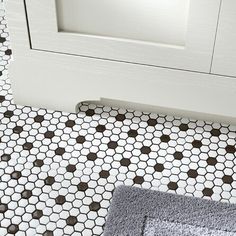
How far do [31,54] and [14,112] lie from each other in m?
0.19

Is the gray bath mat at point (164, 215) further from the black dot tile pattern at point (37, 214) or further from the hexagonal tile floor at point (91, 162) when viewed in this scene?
the black dot tile pattern at point (37, 214)

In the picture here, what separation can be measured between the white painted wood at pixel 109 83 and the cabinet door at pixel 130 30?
1.0 inches

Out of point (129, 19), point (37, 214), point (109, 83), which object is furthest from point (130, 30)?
point (37, 214)

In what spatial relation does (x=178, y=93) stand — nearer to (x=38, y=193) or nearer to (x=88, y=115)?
(x=88, y=115)

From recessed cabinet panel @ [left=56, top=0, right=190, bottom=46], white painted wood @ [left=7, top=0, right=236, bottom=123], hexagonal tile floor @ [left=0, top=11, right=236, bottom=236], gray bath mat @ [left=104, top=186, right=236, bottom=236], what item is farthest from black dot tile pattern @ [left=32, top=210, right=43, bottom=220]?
recessed cabinet panel @ [left=56, top=0, right=190, bottom=46]

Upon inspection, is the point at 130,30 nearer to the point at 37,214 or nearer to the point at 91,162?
the point at 91,162

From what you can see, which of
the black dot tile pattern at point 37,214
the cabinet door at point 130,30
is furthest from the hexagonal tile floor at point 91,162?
the cabinet door at point 130,30

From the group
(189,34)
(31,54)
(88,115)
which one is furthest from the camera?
(88,115)

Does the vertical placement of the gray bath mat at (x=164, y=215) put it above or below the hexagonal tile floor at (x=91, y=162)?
below

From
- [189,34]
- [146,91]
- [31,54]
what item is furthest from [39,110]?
[189,34]

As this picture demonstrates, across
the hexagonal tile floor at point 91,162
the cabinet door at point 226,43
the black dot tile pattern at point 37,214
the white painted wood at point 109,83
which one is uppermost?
the cabinet door at point 226,43

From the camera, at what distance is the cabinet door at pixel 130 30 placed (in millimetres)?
1229

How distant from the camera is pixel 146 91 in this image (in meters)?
1.39

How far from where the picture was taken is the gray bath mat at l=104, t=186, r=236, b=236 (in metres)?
1.25
